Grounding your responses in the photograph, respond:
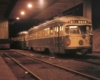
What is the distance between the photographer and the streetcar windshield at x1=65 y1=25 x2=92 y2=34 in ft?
62.0

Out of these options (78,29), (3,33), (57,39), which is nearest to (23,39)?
(3,33)

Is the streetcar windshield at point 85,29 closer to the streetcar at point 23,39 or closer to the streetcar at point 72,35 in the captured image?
the streetcar at point 72,35

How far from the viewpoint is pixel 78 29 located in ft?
63.2

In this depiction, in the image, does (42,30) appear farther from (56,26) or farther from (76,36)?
(76,36)

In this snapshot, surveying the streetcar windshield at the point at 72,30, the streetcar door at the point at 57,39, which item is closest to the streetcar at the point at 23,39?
the streetcar door at the point at 57,39

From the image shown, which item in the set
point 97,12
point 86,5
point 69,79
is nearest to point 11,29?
point 97,12

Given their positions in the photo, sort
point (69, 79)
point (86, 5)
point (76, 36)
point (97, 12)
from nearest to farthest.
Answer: point (69, 79), point (76, 36), point (86, 5), point (97, 12)

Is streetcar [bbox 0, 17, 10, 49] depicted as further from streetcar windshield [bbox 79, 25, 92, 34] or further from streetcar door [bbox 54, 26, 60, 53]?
streetcar windshield [bbox 79, 25, 92, 34]

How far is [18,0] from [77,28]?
11944mm

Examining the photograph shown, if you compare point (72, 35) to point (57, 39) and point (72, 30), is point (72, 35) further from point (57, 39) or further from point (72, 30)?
point (57, 39)

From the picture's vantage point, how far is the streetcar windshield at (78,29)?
62.0ft

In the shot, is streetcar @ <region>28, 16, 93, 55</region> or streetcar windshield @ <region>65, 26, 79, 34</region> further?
streetcar windshield @ <region>65, 26, 79, 34</region>

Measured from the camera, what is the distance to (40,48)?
2642cm

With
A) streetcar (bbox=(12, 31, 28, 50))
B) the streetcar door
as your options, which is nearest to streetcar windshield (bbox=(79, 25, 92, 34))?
the streetcar door
